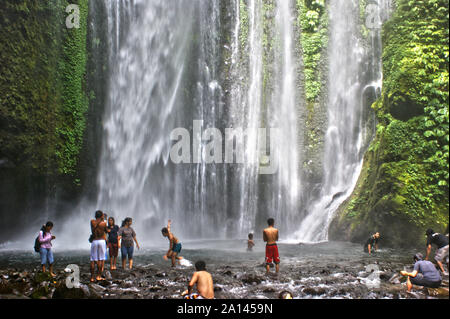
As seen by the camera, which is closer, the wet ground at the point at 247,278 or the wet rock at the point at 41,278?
the wet ground at the point at 247,278

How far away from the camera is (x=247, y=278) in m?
7.89

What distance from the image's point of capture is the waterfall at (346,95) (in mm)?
18719

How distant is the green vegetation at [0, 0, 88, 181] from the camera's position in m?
14.3

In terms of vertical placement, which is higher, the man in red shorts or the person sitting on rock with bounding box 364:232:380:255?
the man in red shorts

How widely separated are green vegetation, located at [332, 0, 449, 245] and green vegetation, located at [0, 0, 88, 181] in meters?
12.9

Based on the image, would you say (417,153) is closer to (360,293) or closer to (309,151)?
(360,293)

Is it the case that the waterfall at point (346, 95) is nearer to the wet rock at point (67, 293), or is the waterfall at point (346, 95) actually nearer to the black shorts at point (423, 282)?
the black shorts at point (423, 282)

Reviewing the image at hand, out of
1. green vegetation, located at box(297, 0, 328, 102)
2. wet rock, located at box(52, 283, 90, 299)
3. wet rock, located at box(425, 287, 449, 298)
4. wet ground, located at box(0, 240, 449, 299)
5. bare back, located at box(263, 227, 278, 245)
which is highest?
green vegetation, located at box(297, 0, 328, 102)

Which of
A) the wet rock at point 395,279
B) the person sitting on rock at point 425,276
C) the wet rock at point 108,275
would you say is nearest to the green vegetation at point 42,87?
the wet rock at point 108,275

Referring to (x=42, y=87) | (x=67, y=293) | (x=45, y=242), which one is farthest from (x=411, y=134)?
(x=42, y=87)

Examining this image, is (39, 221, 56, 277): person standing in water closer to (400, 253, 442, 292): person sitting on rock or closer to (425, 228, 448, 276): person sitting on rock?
(400, 253, 442, 292): person sitting on rock

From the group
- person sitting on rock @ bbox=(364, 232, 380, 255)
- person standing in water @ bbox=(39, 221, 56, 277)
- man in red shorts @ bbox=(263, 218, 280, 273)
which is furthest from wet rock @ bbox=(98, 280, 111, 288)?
person sitting on rock @ bbox=(364, 232, 380, 255)

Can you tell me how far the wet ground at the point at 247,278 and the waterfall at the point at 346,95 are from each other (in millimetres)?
6948

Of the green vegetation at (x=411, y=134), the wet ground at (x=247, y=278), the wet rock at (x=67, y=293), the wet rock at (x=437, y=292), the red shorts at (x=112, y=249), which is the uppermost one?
the green vegetation at (x=411, y=134)
